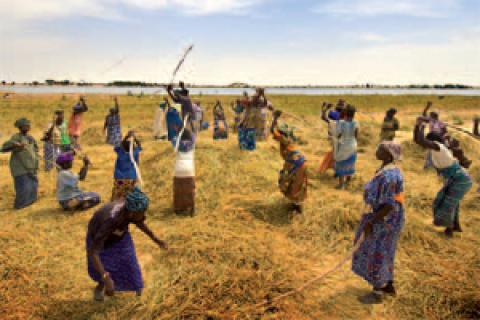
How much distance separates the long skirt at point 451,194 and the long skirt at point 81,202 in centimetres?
639

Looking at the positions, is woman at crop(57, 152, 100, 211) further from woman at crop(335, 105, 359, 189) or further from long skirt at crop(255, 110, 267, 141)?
long skirt at crop(255, 110, 267, 141)

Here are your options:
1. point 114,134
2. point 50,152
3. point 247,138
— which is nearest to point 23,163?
point 50,152

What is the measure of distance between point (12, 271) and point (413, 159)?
11.4 meters

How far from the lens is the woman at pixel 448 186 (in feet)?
16.8

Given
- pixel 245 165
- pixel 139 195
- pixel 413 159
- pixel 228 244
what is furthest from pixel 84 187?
pixel 413 159

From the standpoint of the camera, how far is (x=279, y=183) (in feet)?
19.2

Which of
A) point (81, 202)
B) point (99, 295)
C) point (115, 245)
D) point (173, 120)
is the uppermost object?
point (173, 120)

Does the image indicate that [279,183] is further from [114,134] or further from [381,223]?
[114,134]

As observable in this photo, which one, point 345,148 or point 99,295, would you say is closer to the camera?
point 99,295

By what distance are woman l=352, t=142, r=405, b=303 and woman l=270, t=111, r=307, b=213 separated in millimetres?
1931

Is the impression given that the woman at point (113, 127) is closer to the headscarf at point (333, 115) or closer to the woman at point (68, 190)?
the woman at point (68, 190)

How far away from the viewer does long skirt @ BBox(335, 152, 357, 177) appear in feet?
24.6

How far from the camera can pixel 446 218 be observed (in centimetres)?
550

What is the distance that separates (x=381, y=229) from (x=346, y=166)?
13.2 ft
